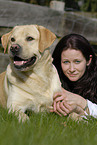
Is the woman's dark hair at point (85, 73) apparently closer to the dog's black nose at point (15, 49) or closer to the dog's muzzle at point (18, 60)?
the dog's muzzle at point (18, 60)

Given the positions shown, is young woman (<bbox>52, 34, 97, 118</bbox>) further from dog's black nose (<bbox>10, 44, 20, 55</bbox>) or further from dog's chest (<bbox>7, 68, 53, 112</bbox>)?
dog's black nose (<bbox>10, 44, 20, 55</bbox>)

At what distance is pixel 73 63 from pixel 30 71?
0.85 metres

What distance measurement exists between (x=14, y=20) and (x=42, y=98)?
2088 mm

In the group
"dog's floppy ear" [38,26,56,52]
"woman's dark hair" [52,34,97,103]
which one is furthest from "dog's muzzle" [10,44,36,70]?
"woman's dark hair" [52,34,97,103]

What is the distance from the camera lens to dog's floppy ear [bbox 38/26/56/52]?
2.90 meters

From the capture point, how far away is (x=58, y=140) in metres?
1.62

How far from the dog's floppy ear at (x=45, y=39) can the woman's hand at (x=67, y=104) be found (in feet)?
2.36

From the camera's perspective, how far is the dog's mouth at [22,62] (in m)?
2.75

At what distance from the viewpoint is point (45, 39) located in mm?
2947

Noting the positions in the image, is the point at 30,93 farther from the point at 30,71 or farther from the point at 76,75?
the point at 76,75

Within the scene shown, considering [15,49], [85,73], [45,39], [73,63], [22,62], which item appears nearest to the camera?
[15,49]

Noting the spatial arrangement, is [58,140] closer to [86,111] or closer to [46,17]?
[86,111]

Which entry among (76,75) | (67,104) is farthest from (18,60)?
(76,75)

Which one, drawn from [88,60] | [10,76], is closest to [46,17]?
[88,60]
